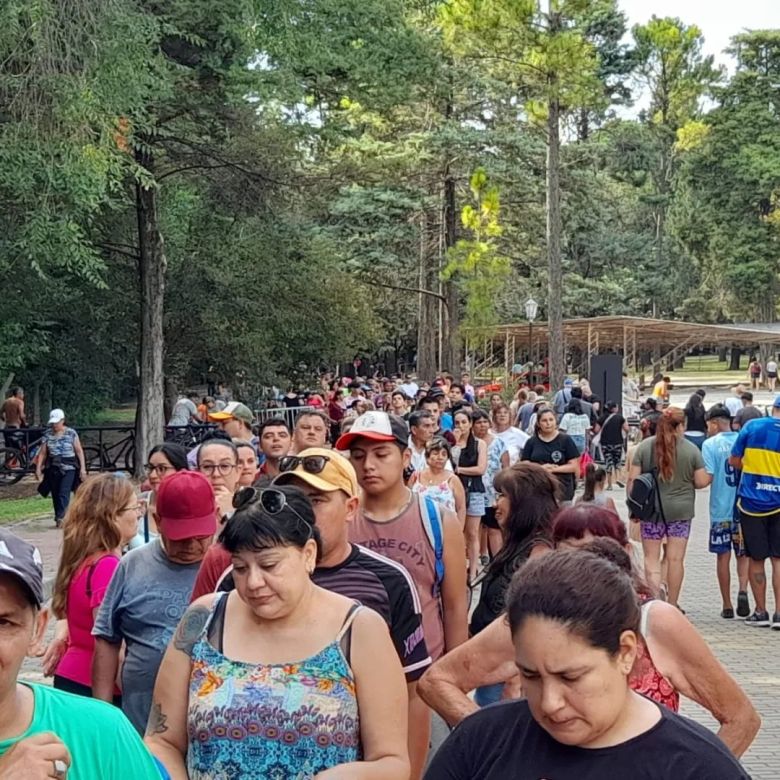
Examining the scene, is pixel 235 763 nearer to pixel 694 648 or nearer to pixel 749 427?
pixel 694 648

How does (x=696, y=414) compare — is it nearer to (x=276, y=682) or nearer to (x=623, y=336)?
(x=276, y=682)

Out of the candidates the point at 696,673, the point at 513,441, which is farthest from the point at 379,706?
the point at 513,441

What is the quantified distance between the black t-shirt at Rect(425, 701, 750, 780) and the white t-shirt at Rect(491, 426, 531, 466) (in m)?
10.2

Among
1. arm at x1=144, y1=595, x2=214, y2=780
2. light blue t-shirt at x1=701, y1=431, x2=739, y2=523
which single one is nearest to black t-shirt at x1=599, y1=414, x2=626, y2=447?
light blue t-shirt at x1=701, y1=431, x2=739, y2=523

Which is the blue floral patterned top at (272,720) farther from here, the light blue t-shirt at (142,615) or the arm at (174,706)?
the light blue t-shirt at (142,615)

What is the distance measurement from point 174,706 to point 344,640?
1.55 ft

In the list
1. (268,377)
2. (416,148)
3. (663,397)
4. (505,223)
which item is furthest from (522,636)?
(505,223)

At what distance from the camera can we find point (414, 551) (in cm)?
485

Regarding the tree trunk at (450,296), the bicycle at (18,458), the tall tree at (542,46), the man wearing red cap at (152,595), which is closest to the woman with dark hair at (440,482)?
the man wearing red cap at (152,595)

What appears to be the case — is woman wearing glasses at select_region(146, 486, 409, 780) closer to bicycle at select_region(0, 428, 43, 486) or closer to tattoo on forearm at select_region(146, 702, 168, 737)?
tattoo on forearm at select_region(146, 702, 168, 737)

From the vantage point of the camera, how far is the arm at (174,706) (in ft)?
9.91

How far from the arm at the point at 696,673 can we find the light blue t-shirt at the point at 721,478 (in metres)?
7.22

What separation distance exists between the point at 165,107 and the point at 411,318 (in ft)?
122

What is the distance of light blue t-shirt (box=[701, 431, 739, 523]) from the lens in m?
10.4
